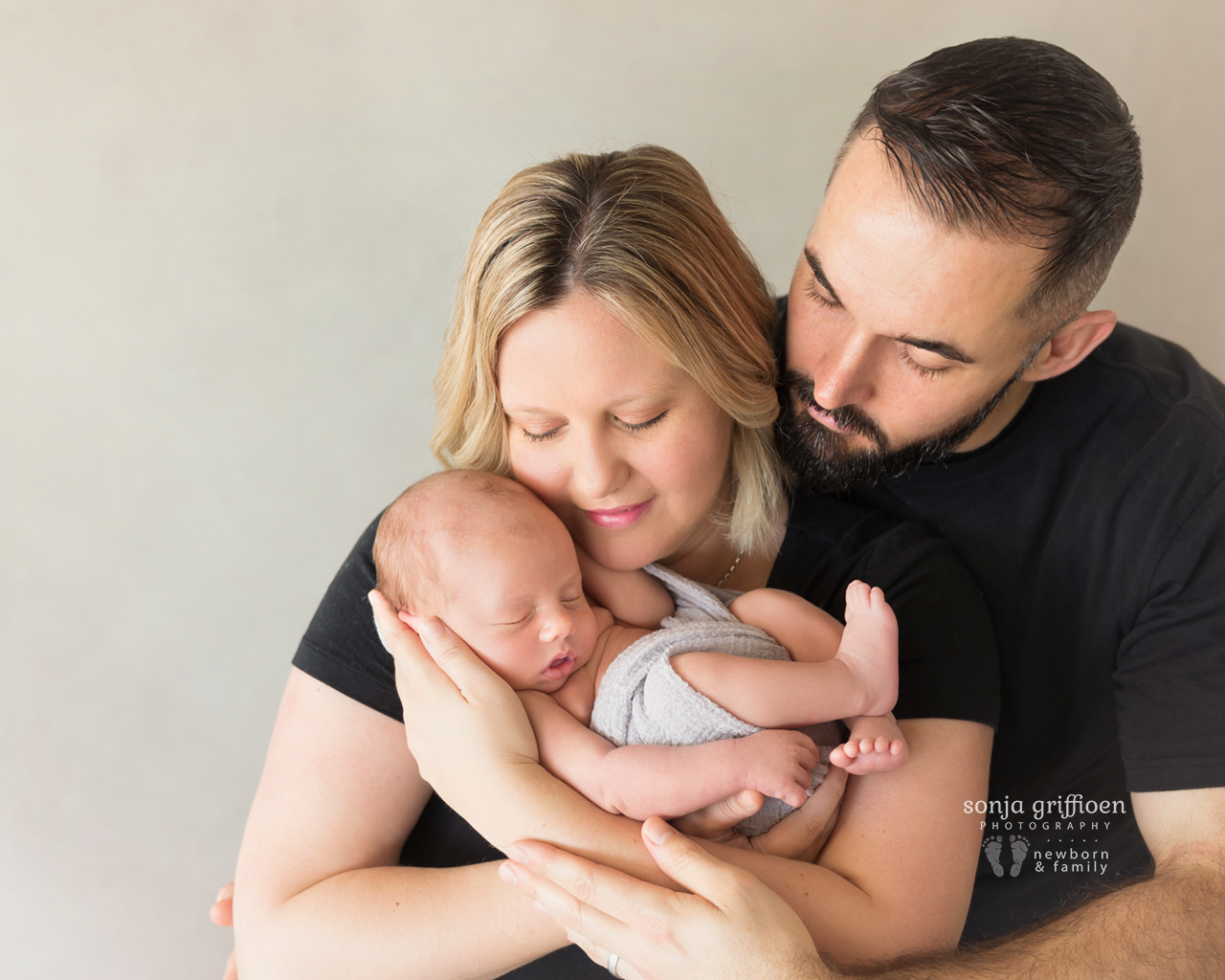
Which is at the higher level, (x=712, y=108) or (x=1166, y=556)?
(x=712, y=108)

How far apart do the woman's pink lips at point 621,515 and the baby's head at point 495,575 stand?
8 cm

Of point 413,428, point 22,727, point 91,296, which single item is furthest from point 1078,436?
point 22,727

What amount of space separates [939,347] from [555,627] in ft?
2.94

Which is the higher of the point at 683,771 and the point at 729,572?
the point at 729,572

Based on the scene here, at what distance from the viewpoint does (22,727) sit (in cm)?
244

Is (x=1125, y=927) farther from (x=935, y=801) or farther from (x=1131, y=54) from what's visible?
(x=1131, y=54)

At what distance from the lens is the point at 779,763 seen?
4.63 ft

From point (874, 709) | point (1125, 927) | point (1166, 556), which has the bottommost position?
point (1125, 927)

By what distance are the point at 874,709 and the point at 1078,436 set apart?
0.90m

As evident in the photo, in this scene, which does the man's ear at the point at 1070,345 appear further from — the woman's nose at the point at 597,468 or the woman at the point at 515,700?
the woman's nose at the point at 597,468

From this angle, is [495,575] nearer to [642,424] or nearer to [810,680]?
[642,424]

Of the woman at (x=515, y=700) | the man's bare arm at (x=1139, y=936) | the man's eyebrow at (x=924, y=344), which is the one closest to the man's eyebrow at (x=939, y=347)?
the man's eyebrow at (x=924, y=344)

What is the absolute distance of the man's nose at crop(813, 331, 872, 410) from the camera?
1.68m

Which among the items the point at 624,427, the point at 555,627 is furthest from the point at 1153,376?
the point at 555,627
